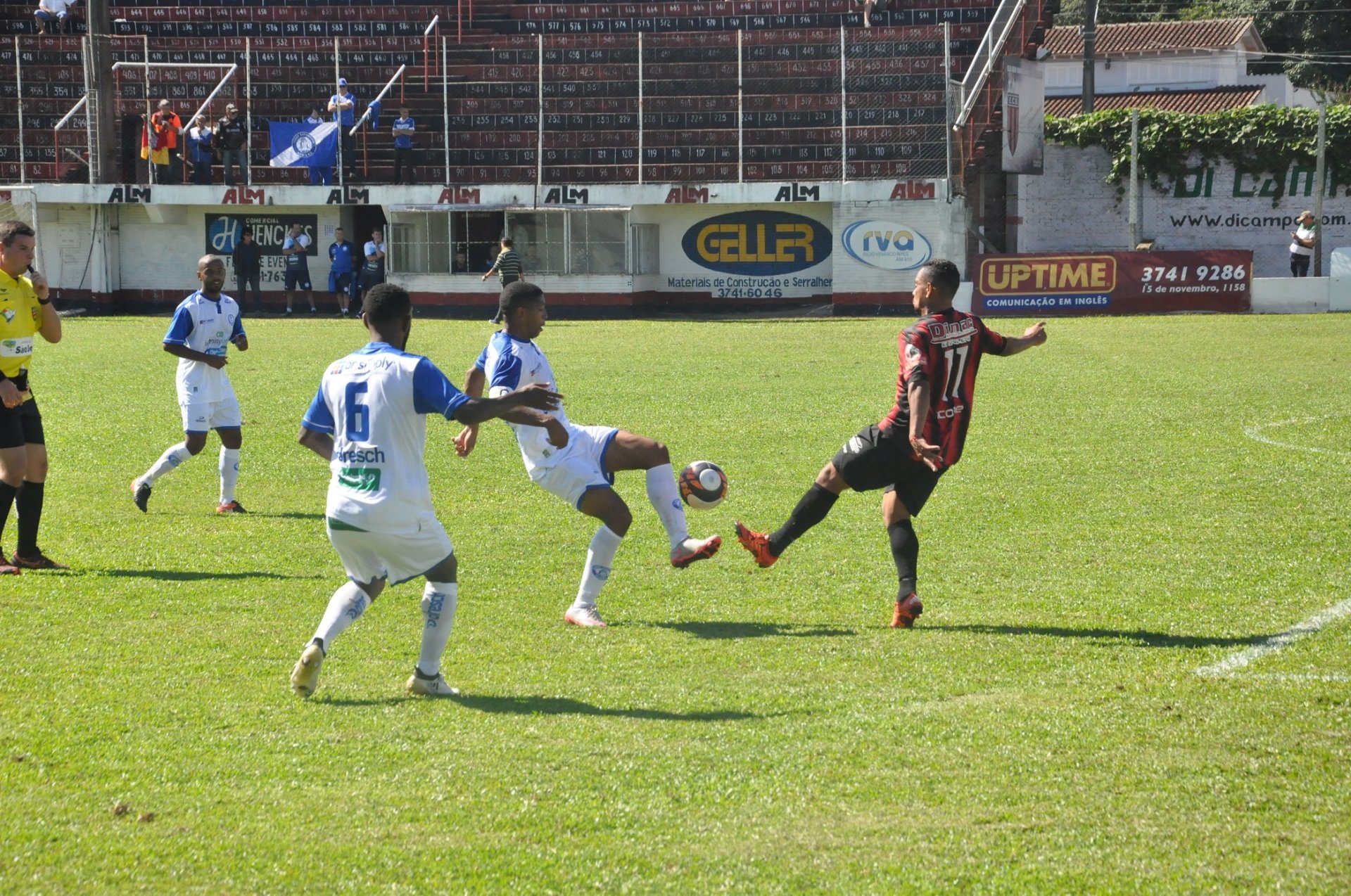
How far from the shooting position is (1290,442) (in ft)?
42.2

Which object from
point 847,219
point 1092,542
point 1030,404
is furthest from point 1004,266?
point 1092,542

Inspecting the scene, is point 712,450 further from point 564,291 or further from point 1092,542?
point 564,291

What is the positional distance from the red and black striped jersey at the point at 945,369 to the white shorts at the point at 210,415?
19.6 ft

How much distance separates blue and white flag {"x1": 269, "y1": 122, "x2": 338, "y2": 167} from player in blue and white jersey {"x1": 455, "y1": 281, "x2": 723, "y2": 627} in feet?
96.9

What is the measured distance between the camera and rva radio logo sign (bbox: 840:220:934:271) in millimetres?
33156

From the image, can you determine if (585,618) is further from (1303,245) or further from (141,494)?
(1303,245)

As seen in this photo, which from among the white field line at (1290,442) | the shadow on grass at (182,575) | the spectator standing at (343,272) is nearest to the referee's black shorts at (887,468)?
the shadow on grass at (182,575)

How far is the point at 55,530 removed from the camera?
1005cm

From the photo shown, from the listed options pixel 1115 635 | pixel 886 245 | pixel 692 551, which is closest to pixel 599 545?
pixel 692 551

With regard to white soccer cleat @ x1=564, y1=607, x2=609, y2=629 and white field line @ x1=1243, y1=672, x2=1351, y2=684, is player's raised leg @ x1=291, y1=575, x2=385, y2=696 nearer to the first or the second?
white soccer cleat @ x1=564, y1=607, x2=609, y2=629

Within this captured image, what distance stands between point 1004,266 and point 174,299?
21.6m

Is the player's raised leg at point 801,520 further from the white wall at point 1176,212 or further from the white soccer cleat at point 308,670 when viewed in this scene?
the white wall at point 1176,212

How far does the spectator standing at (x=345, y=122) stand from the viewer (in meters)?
35.6

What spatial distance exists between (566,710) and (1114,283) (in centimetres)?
2579
